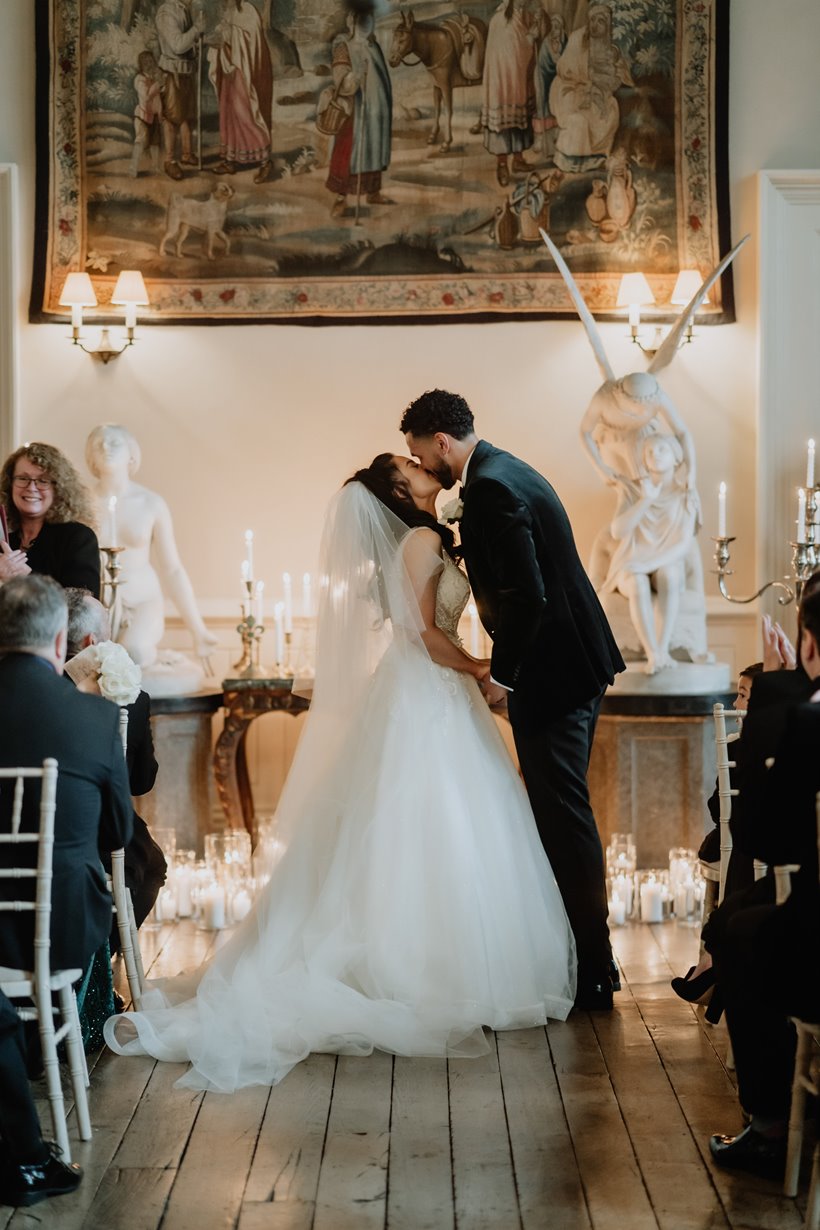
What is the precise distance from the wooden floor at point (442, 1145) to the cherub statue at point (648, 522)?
245 cm

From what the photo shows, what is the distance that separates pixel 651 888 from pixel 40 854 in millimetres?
3049

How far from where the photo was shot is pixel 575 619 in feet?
14.4

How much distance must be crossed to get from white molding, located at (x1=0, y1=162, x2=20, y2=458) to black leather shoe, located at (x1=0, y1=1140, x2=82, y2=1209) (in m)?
4.64

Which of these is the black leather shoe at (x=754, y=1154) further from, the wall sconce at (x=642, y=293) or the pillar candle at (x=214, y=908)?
the wall sconce at (x=642, y=293)

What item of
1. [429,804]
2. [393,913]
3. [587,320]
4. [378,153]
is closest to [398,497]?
[429,804]

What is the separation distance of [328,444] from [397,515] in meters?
2.80

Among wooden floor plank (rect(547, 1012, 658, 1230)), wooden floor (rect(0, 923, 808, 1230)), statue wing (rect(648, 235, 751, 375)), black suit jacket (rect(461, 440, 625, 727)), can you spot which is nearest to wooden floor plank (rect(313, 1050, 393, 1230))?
wooden floor (rect(0, 923, 808, 1230))

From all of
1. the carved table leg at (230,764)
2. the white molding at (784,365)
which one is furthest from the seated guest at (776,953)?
the white molding at (784,365)

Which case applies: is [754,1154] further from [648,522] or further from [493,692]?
[648,522]

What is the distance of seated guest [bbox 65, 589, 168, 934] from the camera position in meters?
4.14

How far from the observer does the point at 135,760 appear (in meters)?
4.30

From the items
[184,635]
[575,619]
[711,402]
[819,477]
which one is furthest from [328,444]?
[575,619]

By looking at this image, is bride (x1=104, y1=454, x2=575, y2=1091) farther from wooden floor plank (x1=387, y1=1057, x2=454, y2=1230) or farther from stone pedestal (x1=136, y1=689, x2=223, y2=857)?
stone pedestal (x1=136, y1=689, x2=223, y2=857)

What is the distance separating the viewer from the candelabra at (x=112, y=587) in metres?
5.62
